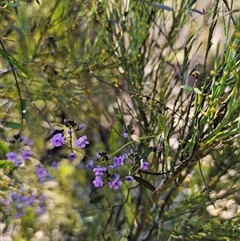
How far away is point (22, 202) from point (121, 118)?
547 millimetres

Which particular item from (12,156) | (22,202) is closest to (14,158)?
(12,156)

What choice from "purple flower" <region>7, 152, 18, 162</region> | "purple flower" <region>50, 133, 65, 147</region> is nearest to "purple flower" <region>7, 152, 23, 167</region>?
"purple flower" <region>7, 152, 18, 162</region>

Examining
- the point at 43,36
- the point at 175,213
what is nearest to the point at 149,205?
the point at 175,213

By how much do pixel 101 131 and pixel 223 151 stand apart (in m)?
1.22

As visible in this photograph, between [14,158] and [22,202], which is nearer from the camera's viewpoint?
[14,158]

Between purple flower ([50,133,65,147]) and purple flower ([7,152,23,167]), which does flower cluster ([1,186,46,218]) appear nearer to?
purple flower ([7,152,23,167])

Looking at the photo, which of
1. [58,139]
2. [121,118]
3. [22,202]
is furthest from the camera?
[22,202]

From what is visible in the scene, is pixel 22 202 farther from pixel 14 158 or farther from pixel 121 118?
pixel 121 118

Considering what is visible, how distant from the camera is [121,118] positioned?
80.7 inches

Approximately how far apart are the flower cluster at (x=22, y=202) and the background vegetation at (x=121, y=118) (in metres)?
0.04

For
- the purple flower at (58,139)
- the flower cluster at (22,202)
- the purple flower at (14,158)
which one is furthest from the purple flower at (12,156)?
the purple flower at (58,139)

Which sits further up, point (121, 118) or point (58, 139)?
point (121, 118)

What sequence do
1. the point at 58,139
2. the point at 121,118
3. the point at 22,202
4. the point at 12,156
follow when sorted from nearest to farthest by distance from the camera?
the point at 58,139, the point at 12,156, the point at 121,118, the point at 22,202

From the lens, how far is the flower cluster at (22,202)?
2148 mm
